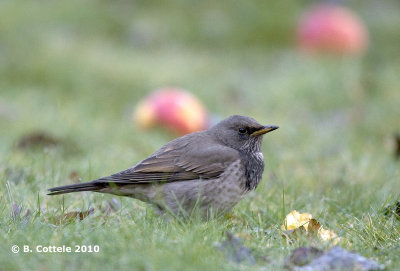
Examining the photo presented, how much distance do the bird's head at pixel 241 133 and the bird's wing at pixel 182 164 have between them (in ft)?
0.67

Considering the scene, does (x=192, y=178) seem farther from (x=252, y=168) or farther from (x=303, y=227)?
(x=303, y=227)

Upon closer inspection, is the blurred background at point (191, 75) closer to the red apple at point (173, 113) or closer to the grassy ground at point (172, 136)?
the grassy ground at point (172, 136)

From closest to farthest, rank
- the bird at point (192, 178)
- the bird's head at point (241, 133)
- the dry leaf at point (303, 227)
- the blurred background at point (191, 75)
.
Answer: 1. the dry leaf at point (303, 227)
2. the bird at point (192, 178)
3. the bird's head at point (241, 133)
4. the blurred background at point (191, 75)

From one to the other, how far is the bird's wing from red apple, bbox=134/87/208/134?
2.97 meters

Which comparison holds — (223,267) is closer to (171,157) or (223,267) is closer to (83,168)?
(171,157)

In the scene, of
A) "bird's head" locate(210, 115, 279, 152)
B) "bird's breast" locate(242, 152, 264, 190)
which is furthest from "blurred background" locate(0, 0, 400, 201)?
"bird's breast" locate(242, 152, 264, 190)

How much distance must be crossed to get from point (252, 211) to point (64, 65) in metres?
6.49

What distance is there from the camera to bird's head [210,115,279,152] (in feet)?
17.0

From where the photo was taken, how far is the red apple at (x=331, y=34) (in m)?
11.4

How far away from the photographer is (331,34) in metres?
11.4

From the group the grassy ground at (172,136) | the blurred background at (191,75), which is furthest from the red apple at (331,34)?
the grassy ground at (172,136)

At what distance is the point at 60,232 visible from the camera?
3705mm

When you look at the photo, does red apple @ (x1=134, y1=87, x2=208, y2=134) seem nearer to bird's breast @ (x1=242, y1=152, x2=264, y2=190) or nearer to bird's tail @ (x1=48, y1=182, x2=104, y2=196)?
bird's breast @ (x1=242, y1=152, x2=264, y2=190)

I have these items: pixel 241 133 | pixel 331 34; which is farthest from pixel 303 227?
pixel 331 34
